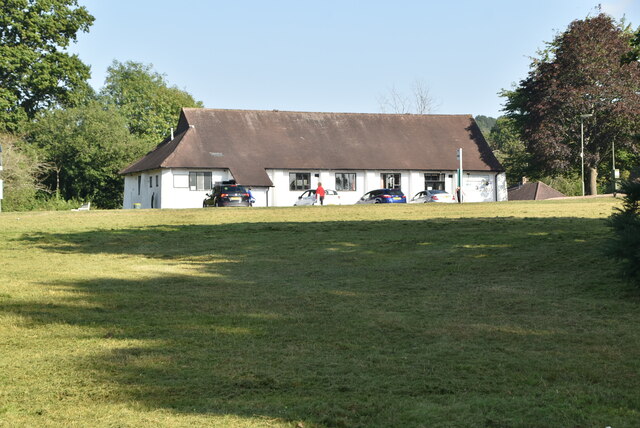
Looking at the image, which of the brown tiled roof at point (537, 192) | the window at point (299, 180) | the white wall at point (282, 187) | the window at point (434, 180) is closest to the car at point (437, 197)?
the white wall at point (282, 187)

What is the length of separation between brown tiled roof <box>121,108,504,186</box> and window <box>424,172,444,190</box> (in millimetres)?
886

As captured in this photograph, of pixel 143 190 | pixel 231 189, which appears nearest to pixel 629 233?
pixel 231 189

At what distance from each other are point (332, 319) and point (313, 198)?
1630 inches

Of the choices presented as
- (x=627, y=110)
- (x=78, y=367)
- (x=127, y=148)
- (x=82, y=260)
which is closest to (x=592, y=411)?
(x=78, y=367)

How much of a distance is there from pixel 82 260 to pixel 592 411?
13319mm

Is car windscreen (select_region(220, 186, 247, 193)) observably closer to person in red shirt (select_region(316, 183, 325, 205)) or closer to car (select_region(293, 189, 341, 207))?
person in red shirt (select_region(316, 183, 325, 205))

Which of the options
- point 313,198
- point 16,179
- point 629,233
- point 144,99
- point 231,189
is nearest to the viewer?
point 629,233

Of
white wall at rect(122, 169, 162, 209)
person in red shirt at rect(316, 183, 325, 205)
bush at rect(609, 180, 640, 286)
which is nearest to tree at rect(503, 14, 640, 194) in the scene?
person in red shirt at rect(316, 183, 325, 205)

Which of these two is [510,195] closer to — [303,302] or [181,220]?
[181,220]

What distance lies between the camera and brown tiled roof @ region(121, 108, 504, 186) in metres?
57.4

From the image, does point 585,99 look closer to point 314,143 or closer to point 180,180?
point 314,143

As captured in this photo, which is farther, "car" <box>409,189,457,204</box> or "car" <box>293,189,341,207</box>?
"car" <box>293,189,341,207</box>

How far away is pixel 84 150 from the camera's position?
2638 inches

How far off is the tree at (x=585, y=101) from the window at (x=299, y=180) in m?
17.0
